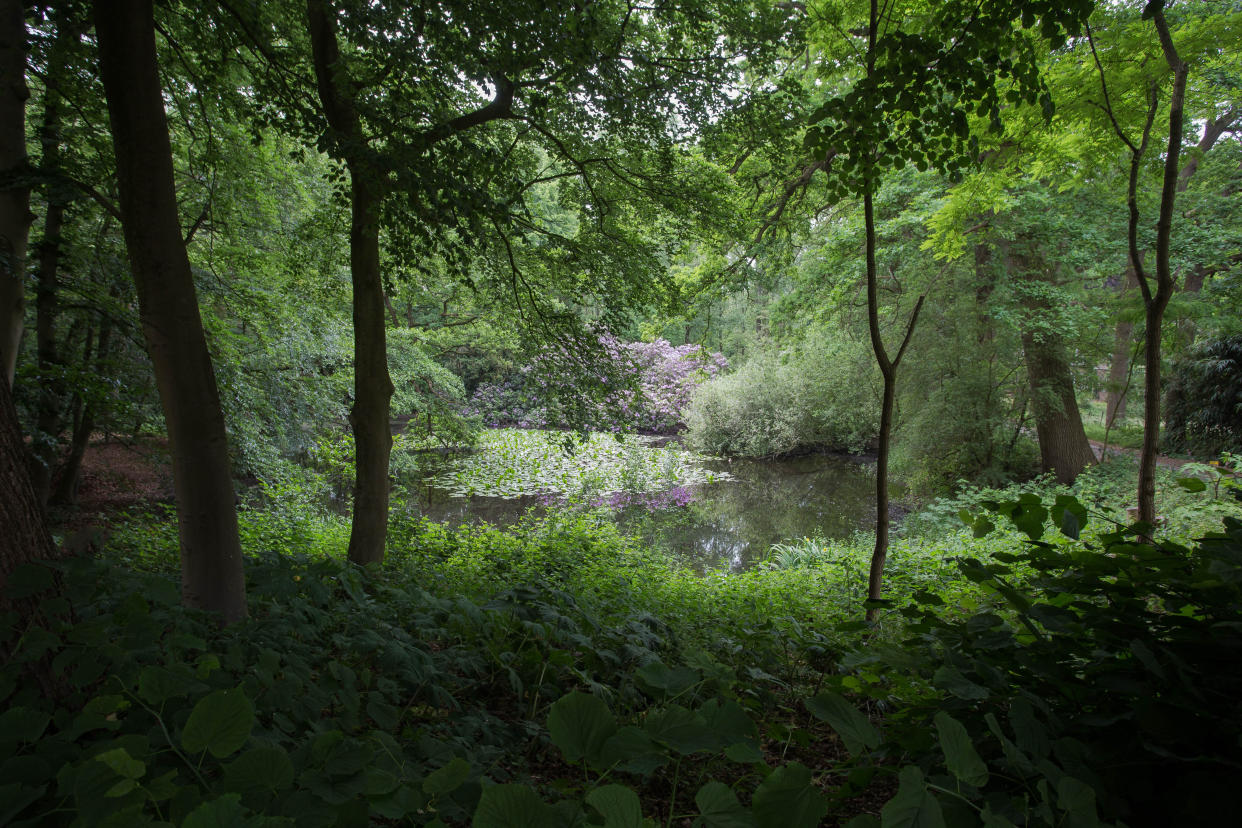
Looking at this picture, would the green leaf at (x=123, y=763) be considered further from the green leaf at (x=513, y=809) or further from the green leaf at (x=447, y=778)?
the green leaf at (x=513, y=809)

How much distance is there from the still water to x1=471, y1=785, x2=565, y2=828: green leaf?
798 cm

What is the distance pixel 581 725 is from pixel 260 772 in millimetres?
438

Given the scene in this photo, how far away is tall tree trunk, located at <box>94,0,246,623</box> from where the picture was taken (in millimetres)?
2355

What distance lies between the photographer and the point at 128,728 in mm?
1211

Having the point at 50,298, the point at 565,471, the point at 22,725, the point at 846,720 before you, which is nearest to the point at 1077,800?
the point at 846,720

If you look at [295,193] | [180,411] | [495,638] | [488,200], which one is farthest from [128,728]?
[295,193]

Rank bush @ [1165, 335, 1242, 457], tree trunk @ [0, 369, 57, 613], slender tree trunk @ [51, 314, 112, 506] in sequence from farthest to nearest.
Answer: bush @ [1165, 335, 1242, 457] → slender tree trunk @ [51, 314, 112, 506] → tree trunk @ [0, 369, 57, 613]

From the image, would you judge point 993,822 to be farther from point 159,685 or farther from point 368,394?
point 368,394

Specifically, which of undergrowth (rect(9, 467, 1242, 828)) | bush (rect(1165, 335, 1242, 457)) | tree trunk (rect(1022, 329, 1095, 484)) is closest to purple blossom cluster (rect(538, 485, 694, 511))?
tree trunk (rect(1022, 329, 1095, 484))

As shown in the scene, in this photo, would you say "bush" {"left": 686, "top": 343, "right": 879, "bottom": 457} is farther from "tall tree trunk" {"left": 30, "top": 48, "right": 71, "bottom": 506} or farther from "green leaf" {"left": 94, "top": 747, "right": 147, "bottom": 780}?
"green leaf" {"left": 94, "top": 747, "right": 147, "bottom": 780}

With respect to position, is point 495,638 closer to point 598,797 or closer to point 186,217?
point 598,797

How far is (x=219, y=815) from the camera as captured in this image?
620 mm

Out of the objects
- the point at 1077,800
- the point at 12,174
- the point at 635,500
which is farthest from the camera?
the point at 635,500

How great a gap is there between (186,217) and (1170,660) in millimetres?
7607
